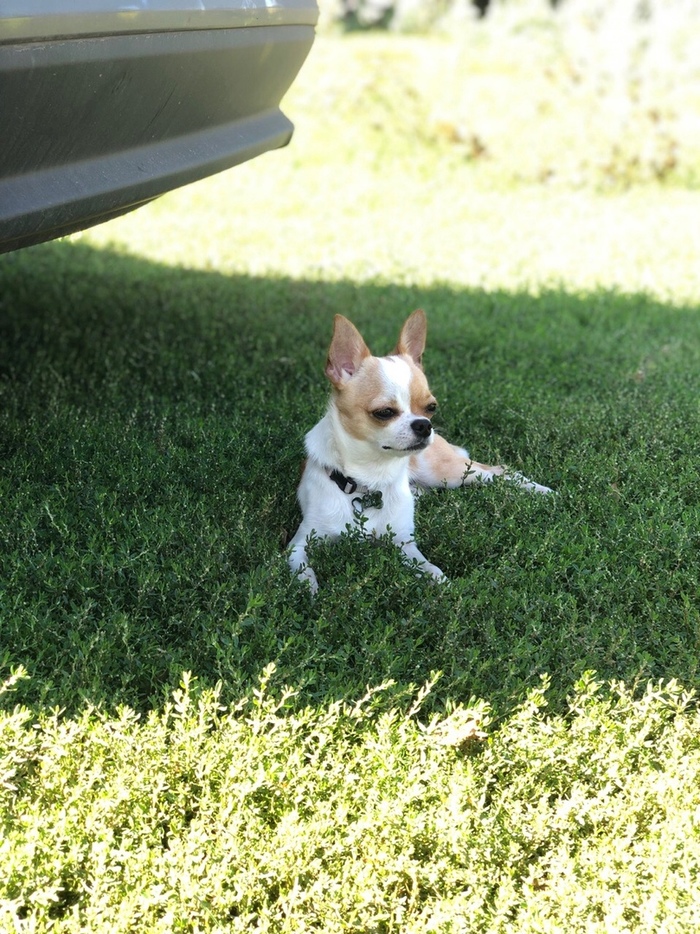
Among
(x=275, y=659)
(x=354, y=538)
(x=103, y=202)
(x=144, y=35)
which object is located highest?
(x=144, y=35)

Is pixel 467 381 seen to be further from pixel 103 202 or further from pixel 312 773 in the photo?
pixel 312 773

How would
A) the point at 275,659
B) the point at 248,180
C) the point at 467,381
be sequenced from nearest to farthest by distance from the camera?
the point at 275,659
the point at 467,381
the point at 248,180

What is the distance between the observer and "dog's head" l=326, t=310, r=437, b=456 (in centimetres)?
353

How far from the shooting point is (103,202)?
11.4ft

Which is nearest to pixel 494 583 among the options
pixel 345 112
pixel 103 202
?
pixel 103 202

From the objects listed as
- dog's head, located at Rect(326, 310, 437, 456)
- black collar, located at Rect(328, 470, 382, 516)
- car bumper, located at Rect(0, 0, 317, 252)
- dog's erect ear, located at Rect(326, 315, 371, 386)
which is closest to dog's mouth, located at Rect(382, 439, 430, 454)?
dog's head, located at Rect(326, 310, 437, 456)

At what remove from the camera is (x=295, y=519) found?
12.6 ft

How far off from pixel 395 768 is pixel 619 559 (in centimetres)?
131

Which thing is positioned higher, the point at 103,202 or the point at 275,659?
the point at 103,202

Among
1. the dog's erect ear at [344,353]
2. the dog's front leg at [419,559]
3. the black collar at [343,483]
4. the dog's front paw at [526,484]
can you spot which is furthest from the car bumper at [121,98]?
the dog's front paw at [526,484]

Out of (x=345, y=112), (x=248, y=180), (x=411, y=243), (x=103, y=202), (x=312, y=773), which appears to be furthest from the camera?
(x=345, y=112)

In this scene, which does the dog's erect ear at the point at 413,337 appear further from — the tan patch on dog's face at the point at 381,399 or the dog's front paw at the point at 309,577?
the dog's front paw at the point at 309,577

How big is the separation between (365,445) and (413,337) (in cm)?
49

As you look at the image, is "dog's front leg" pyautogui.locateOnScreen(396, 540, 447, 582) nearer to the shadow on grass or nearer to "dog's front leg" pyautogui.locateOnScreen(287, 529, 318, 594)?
the shadow on grass
